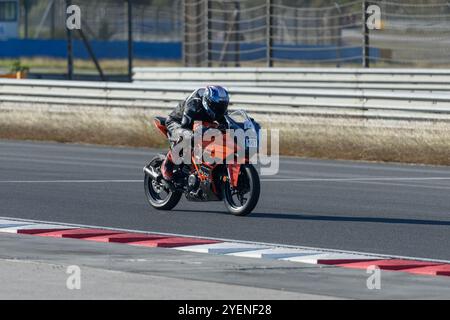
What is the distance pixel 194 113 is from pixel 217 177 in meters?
0.77

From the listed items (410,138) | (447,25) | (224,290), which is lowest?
(224,290)

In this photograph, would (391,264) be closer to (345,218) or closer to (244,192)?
(345,218)

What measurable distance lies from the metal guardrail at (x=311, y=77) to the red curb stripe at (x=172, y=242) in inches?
605

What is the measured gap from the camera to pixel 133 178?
62.5ft

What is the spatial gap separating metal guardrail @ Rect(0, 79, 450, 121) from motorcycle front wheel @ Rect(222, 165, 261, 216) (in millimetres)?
8906

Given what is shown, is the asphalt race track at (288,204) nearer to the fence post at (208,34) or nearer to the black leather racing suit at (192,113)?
the black leather racing suit at (192,113)

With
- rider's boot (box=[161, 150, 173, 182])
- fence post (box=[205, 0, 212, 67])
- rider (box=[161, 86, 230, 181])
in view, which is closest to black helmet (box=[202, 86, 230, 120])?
rider (box=[161, 86, 230, 181])

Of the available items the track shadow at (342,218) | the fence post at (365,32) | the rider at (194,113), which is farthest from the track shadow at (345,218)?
the fence post at (365,32)

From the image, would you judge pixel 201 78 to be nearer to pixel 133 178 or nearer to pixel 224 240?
pixel 133 178

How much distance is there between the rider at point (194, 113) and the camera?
47.6ft

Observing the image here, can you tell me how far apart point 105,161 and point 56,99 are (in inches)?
286

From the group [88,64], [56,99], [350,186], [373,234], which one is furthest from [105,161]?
[88,64]

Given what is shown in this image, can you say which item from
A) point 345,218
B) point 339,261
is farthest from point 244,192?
point 339,261

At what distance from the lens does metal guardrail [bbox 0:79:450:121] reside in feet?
76.7
